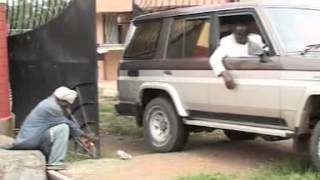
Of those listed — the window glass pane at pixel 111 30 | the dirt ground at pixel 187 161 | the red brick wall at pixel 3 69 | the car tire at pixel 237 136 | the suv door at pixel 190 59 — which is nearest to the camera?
the dirt ground at pixel 187 161

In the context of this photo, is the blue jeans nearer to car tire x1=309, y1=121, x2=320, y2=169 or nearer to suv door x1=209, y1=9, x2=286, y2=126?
suv door x1=209, y1=9, x2=286, y2=126

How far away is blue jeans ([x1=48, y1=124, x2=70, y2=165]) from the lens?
8.71 metres

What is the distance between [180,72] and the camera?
970cm

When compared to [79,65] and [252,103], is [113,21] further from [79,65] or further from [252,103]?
[252,103]

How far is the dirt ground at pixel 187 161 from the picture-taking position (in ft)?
28.1

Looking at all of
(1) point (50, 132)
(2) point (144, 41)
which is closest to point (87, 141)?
(1) point (50, 132)

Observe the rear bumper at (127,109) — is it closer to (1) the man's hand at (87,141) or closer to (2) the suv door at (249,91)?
(1) the man's hand at (87,141)

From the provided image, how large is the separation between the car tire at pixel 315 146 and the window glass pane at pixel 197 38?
2130 mm

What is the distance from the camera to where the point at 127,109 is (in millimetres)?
10891

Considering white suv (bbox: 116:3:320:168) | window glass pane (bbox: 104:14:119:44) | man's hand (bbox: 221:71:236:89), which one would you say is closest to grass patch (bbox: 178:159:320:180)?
white suv (bbox: 116:3:320:168)

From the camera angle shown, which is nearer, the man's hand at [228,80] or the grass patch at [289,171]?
the grass patch at [289,171]

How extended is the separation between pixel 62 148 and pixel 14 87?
2375mm

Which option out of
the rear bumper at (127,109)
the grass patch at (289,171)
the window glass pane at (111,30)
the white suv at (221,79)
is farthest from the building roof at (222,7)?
the window glass pane at (111,30)

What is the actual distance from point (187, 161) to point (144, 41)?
227 cm
